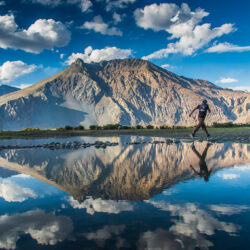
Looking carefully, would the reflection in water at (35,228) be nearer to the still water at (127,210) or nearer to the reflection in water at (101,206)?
the still water at (127,210)

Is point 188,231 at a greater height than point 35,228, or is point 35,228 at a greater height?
point 188,231

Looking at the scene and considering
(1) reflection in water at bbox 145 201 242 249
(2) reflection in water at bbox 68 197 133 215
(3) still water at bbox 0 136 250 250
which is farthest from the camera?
(2) reflection in water at bbox 68 197 133 215

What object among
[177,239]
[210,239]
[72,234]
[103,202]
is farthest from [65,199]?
[210,239]

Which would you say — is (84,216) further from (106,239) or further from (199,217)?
(199,217)

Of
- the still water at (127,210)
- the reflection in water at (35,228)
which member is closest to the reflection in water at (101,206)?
the still water at (127,210)

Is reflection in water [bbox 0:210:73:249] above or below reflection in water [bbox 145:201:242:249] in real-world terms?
below

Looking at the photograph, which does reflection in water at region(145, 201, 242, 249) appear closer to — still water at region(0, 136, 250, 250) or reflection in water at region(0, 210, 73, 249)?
still water at region(0, 136, 250, 250)

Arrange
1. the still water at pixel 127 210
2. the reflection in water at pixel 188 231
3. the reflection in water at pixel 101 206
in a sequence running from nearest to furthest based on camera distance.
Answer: the reflection in water at pixel 188 231 < the still water at pixel 127 210 < the reflection in water at pixel 101 206

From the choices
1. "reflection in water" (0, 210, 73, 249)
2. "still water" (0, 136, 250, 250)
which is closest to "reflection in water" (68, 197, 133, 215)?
"still water" (0, 136, 250, 250)

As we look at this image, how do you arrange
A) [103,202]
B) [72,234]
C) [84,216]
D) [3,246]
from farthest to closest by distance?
[103,202], [84,216], [72,234], [3,246]

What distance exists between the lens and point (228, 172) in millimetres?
8461

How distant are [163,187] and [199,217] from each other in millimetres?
2101

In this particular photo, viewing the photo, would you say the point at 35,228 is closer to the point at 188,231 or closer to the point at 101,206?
the point at 101,206

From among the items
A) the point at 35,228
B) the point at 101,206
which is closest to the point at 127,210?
the point at 101,206
